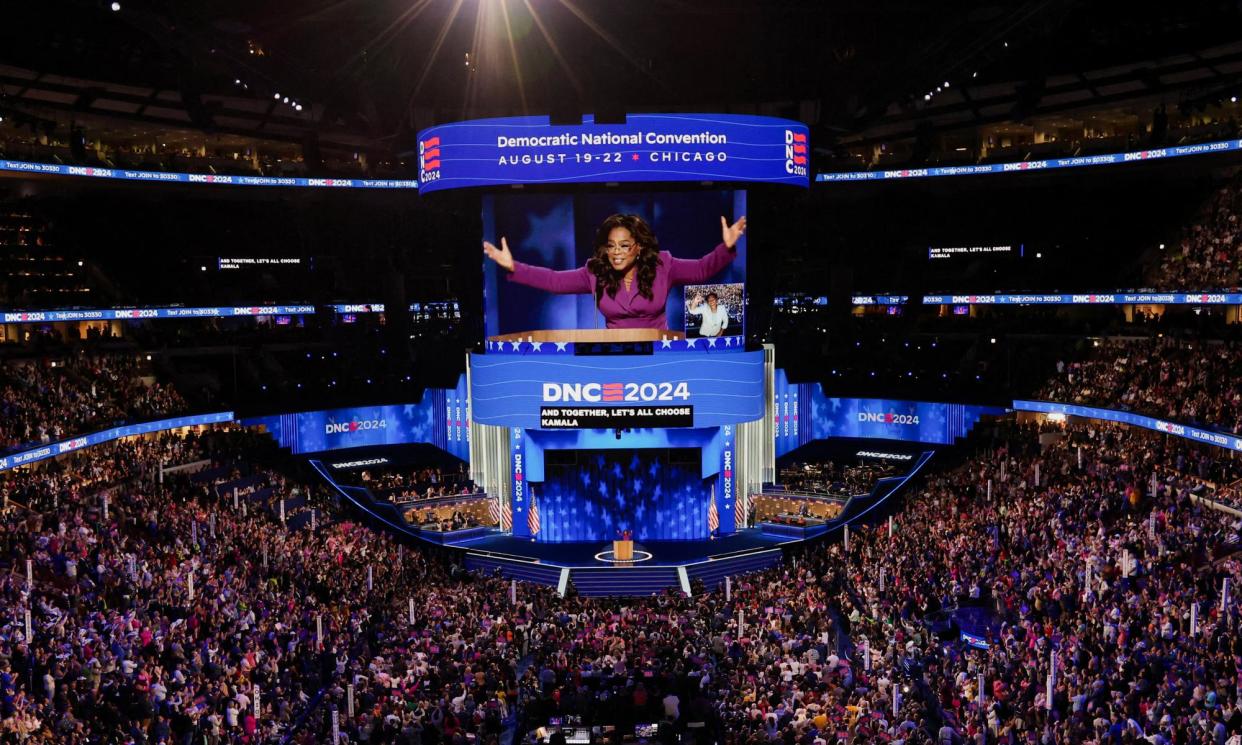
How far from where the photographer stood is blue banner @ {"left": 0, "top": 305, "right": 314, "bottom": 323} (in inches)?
1396

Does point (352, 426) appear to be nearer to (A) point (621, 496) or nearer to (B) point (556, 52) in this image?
(A) point (621, 496)

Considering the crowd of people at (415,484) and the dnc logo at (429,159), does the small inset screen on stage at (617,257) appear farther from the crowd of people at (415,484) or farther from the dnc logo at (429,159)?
the crowd of people at (415,484)

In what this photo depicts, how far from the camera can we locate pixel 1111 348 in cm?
4034

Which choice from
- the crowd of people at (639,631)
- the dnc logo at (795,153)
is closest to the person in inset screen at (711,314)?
the dnc logo at (795,153)

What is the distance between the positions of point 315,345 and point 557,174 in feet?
49.9

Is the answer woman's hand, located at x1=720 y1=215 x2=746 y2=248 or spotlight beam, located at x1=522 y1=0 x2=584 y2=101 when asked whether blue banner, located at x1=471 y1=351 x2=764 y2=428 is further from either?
spotlight beam, located at x1=522 y1=0 x2=584 y2=101

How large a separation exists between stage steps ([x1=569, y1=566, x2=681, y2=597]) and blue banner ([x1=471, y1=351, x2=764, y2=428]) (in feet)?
16.2

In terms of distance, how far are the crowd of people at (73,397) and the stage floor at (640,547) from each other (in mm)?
→ 10774

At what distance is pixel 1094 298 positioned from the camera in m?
39.6

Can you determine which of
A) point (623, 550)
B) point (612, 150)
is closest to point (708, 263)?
point (612, 150)

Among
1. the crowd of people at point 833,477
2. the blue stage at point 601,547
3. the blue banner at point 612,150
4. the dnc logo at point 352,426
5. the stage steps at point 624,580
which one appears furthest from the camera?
the dnc logo at point 352,426

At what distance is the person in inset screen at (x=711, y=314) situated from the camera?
131ft

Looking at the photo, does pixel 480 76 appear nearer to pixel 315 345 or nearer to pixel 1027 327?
pixel 315 345

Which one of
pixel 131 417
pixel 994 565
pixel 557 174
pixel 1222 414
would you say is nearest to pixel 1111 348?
pixel 1222 414
